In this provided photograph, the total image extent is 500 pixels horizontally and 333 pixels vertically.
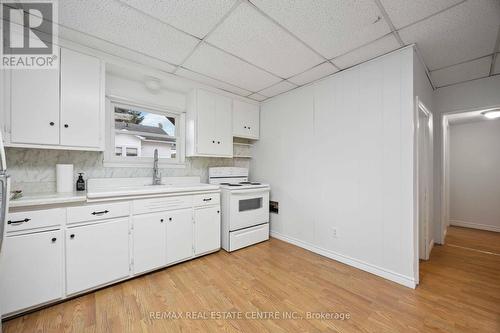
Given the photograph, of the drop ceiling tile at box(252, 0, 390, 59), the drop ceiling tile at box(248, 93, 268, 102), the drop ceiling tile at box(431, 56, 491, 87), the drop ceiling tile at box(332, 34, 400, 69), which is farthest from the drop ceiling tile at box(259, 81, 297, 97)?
the drop ceiling tile at box(431, 56, 491, 87)

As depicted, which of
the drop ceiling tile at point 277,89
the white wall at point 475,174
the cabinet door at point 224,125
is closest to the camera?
the drop ceiling tile at point 277,89

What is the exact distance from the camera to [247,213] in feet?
10.1

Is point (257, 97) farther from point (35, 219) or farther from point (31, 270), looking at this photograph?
point (31, 270)

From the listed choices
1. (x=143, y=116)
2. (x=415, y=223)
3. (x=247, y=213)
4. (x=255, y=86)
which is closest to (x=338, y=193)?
(x=415, y=223)

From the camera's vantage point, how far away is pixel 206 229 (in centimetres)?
270

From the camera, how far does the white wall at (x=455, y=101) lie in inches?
106

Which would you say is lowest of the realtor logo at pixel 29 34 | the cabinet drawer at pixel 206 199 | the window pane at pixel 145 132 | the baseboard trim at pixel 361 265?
the baseboard trim at pixel 361 265

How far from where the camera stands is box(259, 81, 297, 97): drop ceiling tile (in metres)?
3.01

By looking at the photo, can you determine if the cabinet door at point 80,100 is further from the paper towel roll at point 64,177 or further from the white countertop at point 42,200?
the white countertop at point 42,200

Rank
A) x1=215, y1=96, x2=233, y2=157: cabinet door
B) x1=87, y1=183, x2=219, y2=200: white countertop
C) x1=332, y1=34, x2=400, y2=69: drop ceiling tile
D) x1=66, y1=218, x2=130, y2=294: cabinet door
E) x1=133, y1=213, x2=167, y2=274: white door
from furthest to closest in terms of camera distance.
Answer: x1=215, y1=96, x2=233, y2=157: cabinet door < x1=133, y1=213, x2=167, y2=274: white door < x1=332, y1=34, x2=400, y2=69: drop ceiling tile < x1=87, y1=183, x2=219, y2=200: white countertop < x1=66, y1=218, x2=130, y2=294: cabinet door

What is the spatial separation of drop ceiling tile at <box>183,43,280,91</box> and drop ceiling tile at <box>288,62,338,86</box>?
292mm

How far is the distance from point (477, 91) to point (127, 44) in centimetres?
454

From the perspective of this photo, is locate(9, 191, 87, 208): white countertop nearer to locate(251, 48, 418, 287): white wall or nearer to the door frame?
locate(251, 48, 418, 287): white wall

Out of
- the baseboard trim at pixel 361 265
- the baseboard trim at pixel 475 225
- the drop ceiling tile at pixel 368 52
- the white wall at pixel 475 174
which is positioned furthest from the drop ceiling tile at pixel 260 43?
the baseboard trim at pixel 475 225
